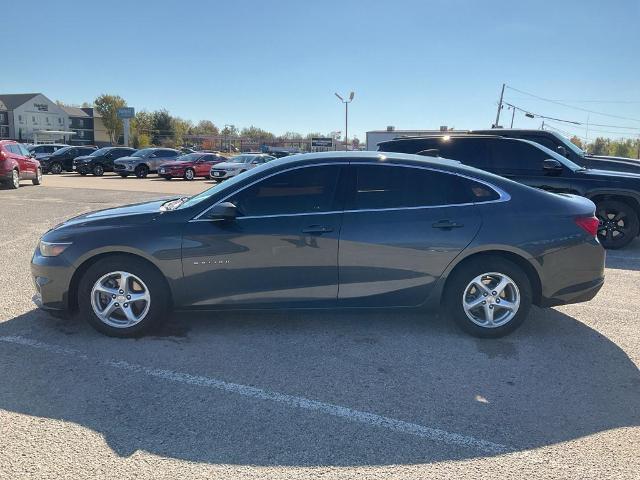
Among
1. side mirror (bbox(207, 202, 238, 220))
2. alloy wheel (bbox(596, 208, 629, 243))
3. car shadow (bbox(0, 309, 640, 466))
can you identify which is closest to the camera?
car shadow (bbox(0, 309, 640, 466))

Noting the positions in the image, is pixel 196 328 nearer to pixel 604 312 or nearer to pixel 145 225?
pixel 145 225

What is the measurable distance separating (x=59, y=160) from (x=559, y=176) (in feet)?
96.0

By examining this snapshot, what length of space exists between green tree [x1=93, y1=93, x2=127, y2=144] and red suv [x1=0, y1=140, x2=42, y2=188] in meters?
94.9

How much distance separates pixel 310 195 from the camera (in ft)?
14.1

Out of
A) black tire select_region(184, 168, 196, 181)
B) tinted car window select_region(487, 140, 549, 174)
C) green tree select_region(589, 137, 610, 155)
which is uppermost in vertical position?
green tree select_region(589, 137, 610, 155)

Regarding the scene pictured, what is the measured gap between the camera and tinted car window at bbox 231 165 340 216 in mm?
4258

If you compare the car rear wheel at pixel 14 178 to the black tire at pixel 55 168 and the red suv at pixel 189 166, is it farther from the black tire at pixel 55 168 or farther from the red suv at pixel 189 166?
the black tire at pixel 55 168

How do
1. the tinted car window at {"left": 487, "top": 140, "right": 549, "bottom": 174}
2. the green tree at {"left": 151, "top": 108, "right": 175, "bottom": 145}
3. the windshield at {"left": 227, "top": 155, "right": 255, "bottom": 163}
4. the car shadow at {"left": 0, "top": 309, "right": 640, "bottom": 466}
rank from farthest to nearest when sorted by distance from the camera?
the green tree at {"left": 151, "top": 108, "right": 175, "bottom": 145}, the windshield at {"left": 227, "top": 155, "right": 255, "bottom": 163}, the tinted car window at {"left": 487, "top": 140, "right": 549, "bottom": 174}, the car shadow at {"left": 0, "top": 309, "right": 640, "bottom": 466}

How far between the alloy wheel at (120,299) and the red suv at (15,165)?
15.2 metres

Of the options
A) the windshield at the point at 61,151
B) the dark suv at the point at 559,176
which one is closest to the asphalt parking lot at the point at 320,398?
the dark suv at the point at 559,176

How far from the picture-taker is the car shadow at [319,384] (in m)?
2.86

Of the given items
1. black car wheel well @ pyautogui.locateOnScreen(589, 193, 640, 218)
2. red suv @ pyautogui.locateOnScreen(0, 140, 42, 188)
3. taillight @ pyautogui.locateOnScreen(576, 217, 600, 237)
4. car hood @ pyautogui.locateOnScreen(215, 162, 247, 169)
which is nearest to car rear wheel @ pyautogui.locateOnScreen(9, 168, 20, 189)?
red suv @ pyautogui.locateOnScreen(0, 140, 42, 188)

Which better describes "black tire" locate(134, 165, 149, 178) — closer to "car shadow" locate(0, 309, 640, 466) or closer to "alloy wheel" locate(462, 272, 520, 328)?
"car shadow" locate(0, 309, 640, 466)

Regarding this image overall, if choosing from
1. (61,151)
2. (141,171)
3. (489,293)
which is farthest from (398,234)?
(61,151)
